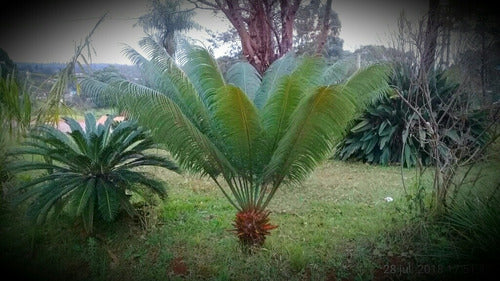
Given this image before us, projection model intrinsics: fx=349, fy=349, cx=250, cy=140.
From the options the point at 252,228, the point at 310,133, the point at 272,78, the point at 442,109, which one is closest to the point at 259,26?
the point at 272,78

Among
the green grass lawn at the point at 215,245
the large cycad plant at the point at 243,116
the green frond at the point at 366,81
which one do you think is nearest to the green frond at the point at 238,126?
the large cycad plant at the point at 243,116

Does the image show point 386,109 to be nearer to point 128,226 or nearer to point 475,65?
point 475,65

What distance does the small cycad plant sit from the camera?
382 centimetres

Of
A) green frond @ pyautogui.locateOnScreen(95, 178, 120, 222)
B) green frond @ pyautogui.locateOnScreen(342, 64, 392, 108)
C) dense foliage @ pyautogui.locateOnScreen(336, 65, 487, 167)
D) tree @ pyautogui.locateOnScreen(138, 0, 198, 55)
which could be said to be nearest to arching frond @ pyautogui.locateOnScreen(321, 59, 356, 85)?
green frond @ pyautogui.locateOnScreen(342, 64, 392, 108)

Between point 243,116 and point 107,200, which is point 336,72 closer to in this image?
point 243,116

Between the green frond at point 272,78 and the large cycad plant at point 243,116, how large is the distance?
0.58 meters

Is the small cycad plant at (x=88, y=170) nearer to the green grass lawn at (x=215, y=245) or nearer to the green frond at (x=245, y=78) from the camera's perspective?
the green grass lawn at (x=215, y=245)

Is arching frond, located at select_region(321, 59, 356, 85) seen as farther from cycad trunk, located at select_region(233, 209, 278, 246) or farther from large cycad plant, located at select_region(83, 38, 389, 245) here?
cycad trunk, located at select_region(233, 209, 278, 246)

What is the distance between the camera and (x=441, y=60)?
7.55 meters

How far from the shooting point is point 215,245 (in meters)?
3.85

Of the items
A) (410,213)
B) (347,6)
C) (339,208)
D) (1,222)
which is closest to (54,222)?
(1,222)

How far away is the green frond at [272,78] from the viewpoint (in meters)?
4.39

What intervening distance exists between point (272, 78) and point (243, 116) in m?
1.42

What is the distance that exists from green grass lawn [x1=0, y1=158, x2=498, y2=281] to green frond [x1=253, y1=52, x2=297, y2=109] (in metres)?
1.58
